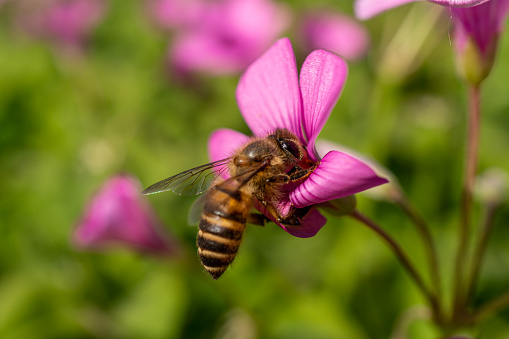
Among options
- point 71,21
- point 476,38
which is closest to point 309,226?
point 476,38

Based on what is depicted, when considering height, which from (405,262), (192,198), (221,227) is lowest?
(192,198)

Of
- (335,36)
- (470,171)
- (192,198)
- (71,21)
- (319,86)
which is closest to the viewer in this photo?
→ (319,86)

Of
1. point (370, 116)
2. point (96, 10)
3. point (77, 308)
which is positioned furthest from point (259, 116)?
point (96, 10)

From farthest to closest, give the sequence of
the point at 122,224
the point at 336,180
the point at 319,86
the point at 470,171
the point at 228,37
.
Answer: the point at 228,37
the point at 122,224
the point at 470,171
the point at 319,86
the point at 336,180

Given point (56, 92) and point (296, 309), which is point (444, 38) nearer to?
point (296, 309)

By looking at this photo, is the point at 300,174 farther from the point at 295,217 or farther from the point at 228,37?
the point at 228,37

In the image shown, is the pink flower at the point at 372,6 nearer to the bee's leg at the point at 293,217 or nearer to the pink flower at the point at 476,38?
the pink flower at the point at 476,38

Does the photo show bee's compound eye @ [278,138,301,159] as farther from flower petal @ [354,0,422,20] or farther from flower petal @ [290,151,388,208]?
flower petal @ [354,0,422,20]
